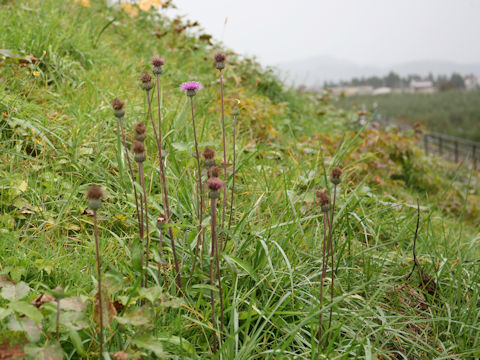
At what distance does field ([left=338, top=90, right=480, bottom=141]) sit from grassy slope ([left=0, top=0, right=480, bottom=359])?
36104mm

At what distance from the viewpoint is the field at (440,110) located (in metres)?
40.7

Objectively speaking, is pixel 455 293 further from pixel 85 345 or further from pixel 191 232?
pixel 85 345

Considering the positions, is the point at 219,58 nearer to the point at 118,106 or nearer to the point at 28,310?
the point at 118,106

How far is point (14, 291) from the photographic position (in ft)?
4.18

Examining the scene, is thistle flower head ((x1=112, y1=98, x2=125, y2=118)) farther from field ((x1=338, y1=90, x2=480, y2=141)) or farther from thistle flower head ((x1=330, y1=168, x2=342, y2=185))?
field ((x1=338, y1=90, x2=480, y2=141))

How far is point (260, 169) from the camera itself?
2.56 meters

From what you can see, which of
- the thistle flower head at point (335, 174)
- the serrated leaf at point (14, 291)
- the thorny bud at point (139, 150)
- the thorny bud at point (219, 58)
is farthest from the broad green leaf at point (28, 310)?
the thorny bud at point (219, 58)

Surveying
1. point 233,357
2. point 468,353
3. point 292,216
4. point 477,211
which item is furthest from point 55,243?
point 477,211

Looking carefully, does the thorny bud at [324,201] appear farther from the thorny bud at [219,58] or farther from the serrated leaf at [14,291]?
the serrated leaf at [14,291]

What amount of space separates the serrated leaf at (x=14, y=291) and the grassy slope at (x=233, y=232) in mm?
104

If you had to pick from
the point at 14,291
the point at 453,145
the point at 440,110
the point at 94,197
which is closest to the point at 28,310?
the point at 14,291

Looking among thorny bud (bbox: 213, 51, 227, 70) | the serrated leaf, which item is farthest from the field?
the serrated leaf

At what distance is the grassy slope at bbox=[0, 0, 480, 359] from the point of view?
1.52 m

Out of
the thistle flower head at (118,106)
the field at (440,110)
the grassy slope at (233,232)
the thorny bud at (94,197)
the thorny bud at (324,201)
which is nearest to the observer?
the thorny bud at (94,197)
